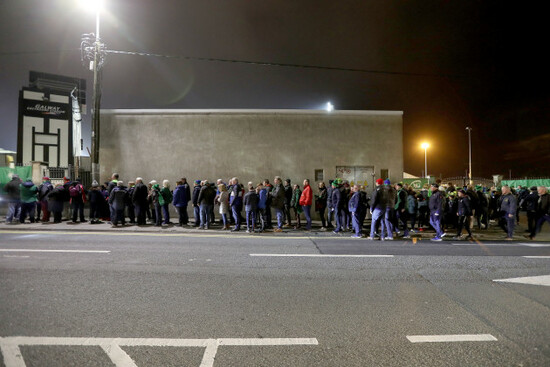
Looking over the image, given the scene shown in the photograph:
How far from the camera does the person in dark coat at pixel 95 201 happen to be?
44.0 feet

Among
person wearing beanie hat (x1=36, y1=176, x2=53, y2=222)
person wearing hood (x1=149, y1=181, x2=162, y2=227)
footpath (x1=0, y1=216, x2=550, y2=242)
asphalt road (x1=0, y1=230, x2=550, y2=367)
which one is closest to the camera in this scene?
asphalt road (x1=0, y1=230, x2=550, y2=367)

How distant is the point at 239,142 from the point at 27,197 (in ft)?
29.9

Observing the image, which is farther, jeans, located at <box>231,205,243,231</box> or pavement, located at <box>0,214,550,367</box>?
jeans, located at <box>231,205,243,231</box>

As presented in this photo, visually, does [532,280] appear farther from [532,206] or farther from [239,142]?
[239,142]

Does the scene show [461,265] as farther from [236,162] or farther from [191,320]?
[236,162]

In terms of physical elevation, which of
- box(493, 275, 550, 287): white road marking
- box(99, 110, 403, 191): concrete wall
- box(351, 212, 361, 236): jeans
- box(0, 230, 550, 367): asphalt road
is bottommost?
box(493, 275, 550, 287): white road marking

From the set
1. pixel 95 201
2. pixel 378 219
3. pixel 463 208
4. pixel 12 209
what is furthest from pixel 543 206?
pixel 12 209

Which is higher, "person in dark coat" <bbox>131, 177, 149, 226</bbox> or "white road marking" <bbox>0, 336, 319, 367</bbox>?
"person in dark coat" <bbox>131, 177, 149, 226</bbox>

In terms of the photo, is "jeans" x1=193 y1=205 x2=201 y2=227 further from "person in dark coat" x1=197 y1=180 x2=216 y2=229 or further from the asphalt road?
the asphalt road

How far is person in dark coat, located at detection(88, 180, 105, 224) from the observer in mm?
13398

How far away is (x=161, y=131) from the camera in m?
16.6

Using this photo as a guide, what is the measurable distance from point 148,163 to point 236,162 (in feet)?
14.4

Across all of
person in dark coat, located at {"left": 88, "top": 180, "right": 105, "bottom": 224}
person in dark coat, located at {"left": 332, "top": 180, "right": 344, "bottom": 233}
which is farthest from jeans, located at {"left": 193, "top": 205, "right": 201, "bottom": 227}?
person in dark coat, located at {"left": 332, "top": 180, "right": 344, "bottom": 233}

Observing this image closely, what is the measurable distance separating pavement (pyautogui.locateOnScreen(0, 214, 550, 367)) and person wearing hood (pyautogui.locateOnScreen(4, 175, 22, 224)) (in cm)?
667
